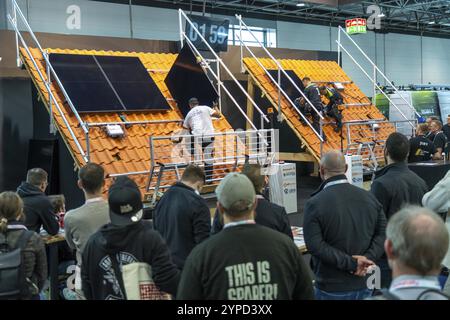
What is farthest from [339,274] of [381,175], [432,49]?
[432,49]

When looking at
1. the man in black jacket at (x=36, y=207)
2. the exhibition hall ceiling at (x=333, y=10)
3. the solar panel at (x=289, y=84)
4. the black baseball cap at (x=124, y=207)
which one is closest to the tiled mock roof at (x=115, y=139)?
the man in black jacket at (x=36, y=207)

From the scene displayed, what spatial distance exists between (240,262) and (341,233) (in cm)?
134

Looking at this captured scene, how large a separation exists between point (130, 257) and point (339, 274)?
149 cm

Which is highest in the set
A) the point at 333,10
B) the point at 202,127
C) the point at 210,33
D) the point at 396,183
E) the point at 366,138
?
the point at 333,10

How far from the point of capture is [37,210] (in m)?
5.09

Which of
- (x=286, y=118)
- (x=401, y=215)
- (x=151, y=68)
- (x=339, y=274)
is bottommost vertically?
(x=339, y=274)

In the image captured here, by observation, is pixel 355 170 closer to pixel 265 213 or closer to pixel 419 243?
pixel 265 213

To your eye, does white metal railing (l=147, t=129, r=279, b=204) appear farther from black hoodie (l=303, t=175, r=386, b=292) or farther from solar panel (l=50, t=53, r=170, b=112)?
black hoodie (l=303, t=175, r=386, b=292)

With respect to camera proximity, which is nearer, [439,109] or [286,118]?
[286,118]

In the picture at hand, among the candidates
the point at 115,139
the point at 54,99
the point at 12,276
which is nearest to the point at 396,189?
the point at 12,276

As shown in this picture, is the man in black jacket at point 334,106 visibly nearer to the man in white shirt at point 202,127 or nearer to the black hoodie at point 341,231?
the man in white shirt at point 202,127

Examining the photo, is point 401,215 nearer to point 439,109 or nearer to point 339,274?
point 339,274

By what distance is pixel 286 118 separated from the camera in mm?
11102

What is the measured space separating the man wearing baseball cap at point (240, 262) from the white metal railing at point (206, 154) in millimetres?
4901
